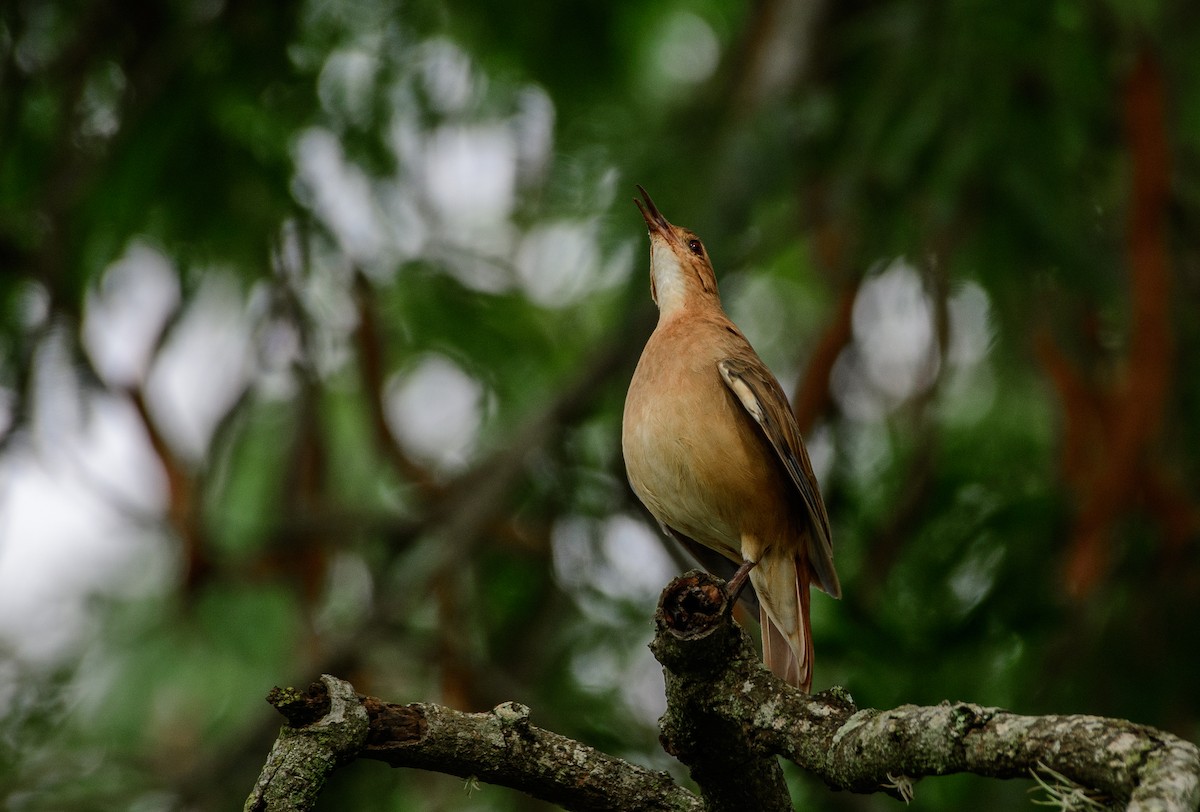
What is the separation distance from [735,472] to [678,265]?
1.53 meters

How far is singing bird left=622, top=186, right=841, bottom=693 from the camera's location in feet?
16.4

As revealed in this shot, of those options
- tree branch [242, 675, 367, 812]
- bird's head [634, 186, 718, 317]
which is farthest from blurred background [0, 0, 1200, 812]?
tree branch [242, 675, 367, 812]

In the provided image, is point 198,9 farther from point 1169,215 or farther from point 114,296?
point 1169,215

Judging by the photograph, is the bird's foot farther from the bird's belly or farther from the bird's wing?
the bird's wing

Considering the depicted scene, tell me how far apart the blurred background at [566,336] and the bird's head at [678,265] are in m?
0.11

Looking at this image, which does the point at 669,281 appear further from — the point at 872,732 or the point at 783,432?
the point at 872,732

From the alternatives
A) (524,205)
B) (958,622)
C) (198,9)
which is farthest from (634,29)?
(958,622)

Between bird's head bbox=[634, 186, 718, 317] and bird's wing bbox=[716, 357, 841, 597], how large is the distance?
92cm

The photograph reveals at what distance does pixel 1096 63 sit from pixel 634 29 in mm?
3542

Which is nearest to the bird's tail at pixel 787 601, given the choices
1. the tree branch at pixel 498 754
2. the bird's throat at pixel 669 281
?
the bird's throat at pixel 669 281

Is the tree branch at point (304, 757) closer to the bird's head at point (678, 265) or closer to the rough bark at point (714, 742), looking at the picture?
the rough bark at point (714, 742)

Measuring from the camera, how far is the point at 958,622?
6.69 meters

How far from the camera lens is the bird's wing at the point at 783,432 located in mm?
5066

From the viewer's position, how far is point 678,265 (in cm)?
623
